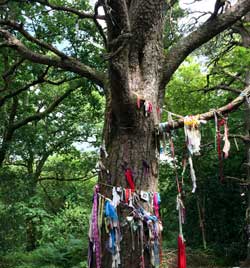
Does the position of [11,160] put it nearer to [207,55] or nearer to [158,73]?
[207,55]

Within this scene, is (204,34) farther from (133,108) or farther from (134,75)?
(133,108)

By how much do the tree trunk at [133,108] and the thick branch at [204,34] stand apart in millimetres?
100

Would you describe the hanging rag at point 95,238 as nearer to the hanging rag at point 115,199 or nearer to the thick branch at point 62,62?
the hanging rag at point 115,199

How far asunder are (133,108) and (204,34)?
3.25 ft

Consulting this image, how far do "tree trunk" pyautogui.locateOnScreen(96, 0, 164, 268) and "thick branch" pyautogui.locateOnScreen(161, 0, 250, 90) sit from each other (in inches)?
3.9

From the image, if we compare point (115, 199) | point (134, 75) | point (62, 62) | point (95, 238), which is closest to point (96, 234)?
point (95, 238)

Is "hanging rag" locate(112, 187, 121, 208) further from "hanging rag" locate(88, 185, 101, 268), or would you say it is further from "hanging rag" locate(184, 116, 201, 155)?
"hanging rag" locate(184, 116, 201, 155)

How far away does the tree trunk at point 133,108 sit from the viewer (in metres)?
2.48

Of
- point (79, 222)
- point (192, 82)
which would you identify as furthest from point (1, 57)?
point (192, 82)

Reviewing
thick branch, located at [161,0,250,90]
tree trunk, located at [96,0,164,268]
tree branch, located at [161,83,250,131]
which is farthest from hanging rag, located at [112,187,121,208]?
thick branch, located at [161,0,250,90]

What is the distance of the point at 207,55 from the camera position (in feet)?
27.9

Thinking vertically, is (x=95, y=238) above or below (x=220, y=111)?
below

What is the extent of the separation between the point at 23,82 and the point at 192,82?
380 centimetres

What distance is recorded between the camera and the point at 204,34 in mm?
3111
